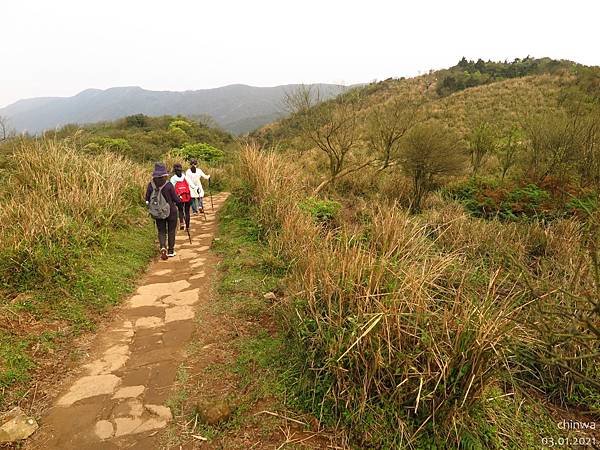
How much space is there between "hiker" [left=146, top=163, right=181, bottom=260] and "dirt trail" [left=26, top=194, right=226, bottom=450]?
1.10 m

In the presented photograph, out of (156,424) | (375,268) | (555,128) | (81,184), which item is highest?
(555,128)

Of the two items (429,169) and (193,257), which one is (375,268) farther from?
(429,169)

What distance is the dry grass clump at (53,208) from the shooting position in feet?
13.1

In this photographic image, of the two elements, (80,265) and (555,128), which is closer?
(80,265)

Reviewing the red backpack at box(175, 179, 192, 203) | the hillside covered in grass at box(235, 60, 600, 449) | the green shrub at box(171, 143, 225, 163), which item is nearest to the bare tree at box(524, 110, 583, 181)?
the hillside covered in grass at box(235, 60, 600, 449)

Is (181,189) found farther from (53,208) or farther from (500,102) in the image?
(500,102)

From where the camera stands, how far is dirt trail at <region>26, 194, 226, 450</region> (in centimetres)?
233

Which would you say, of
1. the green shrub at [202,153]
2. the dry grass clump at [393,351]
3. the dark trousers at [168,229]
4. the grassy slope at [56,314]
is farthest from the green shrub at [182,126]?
the dry grass clump at [393,351]

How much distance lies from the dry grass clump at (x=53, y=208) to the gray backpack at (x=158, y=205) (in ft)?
2.87

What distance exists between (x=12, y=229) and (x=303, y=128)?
27.1ft

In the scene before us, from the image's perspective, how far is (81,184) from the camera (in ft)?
20.4

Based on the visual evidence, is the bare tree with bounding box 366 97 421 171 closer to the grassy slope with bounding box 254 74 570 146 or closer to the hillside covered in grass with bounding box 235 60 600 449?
the hillside covered in grass with bounding box 235 60 600 449

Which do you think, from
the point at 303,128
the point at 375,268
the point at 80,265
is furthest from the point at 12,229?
the point at 303,128

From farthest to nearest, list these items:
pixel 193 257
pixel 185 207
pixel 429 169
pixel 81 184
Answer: pixel 429 169 < pixel 185 207 < pixel 81 184 < pixel 193 257
